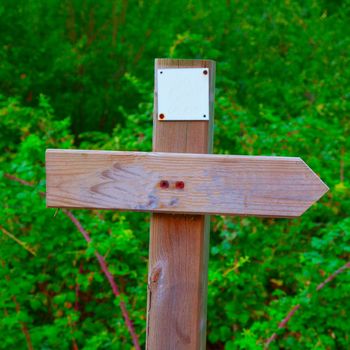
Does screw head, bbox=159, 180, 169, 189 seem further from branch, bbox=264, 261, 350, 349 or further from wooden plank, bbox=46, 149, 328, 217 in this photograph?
branch, bbox=264, 261, 350, 349

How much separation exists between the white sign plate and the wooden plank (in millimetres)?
123

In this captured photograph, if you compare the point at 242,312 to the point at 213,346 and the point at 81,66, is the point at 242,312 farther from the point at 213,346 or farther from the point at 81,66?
the point at 81,66

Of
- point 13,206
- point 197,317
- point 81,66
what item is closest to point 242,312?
point 13,206

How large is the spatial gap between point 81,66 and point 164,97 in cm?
381

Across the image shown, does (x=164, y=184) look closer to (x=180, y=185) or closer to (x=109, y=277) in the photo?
(x=180, y=185)

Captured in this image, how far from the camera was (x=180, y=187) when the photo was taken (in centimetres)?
192

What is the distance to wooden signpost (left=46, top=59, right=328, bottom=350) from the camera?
190cm

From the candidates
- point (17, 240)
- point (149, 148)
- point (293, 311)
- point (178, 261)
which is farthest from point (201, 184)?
point (149, 148)

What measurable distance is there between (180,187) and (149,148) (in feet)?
7.64

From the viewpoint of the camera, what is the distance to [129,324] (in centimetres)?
327

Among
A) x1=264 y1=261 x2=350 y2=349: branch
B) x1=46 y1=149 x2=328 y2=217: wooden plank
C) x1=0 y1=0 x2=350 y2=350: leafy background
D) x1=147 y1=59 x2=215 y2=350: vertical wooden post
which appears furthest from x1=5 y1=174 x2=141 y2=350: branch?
x1=46 y1=149 x2=328 y2=217: wooden plank

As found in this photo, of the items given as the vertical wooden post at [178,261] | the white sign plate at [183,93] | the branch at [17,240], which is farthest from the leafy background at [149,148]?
the white sign plate at [183,93]

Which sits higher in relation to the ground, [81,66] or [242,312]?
[81,66]

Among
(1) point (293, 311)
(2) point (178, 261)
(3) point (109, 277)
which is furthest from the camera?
(3) point (109, 277)
